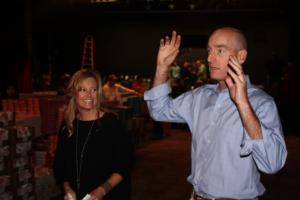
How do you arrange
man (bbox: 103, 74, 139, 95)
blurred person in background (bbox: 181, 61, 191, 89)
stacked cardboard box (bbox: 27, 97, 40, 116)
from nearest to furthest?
stacked cardboard box (bbox: 27, 97, 40, 116) < man (bbox: 103, 74, 139, 95) < blurred person in background (bbox: 181, 61, 191, 89)

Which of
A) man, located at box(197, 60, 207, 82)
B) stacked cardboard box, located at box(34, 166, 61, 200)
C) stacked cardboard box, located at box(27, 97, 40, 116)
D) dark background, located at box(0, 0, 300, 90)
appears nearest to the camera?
stacked cardboard box, located at box(34, 166, 61, 200)

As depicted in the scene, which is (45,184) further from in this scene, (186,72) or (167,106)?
(186,72)

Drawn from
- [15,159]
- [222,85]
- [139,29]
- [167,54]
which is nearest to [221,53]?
[222,85]

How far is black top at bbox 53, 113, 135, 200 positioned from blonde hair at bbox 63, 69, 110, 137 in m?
0.09

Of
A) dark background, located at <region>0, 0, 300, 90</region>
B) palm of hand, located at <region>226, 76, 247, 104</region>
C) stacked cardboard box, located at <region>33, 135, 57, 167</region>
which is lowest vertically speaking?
stacked cardboard box, located at <region>33, 135, 57, 167</region>

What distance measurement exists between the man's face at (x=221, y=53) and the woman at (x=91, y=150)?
0.82 m

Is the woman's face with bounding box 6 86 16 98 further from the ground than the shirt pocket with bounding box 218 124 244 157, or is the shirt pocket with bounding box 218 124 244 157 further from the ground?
the woman's face with bounding box 6 86 16 98


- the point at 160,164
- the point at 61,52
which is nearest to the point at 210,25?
the point at 61,52

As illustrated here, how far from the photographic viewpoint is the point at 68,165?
192 centimetres

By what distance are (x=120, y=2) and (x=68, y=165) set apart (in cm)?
1253

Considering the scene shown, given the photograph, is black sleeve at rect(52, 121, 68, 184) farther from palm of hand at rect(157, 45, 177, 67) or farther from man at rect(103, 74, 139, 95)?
man at rect(103, 74, 139, 95)

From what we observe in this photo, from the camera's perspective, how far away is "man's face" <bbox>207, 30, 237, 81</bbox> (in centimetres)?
139

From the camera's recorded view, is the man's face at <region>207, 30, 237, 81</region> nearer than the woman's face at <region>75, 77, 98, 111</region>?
Yes

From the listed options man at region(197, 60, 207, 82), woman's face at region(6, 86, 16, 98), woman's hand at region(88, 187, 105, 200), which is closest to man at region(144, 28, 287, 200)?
woman's hand at region(88, 187, 105, 200)
